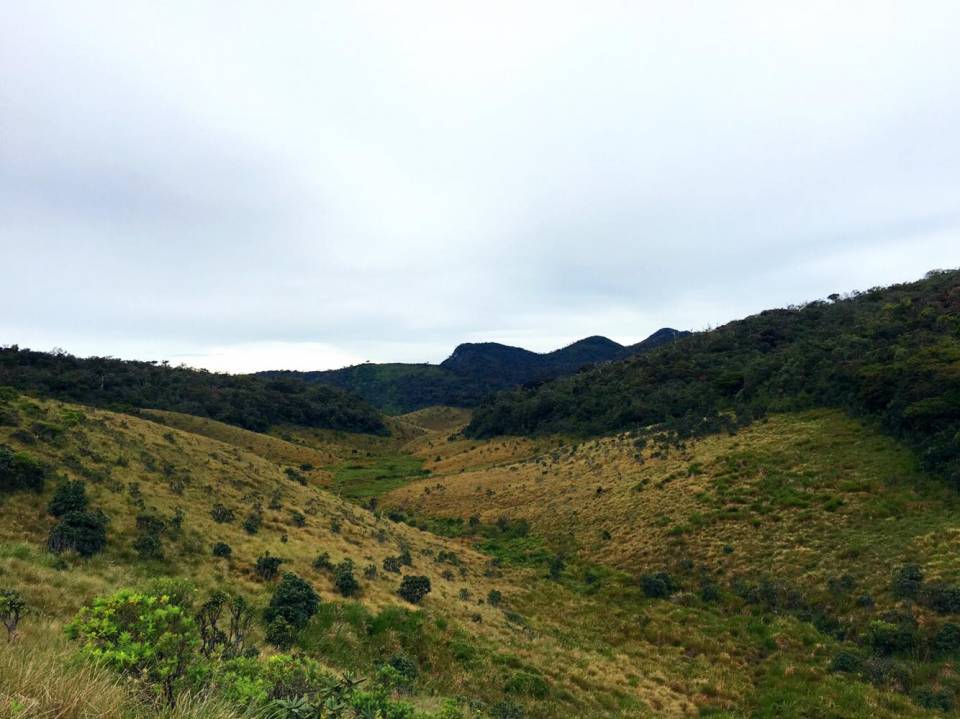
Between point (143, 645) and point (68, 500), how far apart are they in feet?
44.7

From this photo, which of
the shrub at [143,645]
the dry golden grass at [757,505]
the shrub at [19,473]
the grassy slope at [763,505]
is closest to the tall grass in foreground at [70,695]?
the shrub at [143,645]

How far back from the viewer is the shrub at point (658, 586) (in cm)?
2089

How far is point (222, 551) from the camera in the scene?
1535cm

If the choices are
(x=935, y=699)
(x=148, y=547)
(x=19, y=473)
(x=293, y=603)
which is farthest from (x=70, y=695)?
(x=935, y=699)

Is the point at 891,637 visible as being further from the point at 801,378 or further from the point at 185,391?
the point at 185,391

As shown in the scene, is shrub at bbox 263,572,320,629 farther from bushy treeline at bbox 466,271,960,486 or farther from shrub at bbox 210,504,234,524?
bushy treeline at bbox 466,271,960,486

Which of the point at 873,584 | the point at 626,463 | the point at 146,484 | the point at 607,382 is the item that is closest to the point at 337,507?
the point at 146,484

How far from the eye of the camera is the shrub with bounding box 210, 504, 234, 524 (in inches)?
716

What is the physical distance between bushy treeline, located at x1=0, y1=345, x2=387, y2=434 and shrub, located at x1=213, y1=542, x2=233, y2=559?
2184 inches

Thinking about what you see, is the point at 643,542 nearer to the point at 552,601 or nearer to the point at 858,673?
the point at 552,601

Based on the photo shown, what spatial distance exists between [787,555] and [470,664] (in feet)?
52.7

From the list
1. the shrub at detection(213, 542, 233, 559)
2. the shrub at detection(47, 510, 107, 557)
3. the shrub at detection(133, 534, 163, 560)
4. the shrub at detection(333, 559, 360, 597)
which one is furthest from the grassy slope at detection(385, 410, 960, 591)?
the shrub at detection(47, 510, 107, 557)

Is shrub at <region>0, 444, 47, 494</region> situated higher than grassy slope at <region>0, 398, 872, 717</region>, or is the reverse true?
shrub at <region>0, 444, 47, 494</region>

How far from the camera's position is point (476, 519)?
36.1 metres
